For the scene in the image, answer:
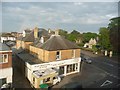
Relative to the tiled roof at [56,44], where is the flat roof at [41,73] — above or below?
below

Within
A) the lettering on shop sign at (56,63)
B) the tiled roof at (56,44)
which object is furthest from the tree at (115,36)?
the lettering on shop sign at (56,63)

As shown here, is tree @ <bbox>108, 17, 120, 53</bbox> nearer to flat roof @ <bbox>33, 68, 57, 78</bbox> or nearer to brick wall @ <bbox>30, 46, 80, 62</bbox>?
brick wall @ <bbox>30, 46, 80, 62</bbox>

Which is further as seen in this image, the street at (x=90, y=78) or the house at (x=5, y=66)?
the street at (x=90, y=78)

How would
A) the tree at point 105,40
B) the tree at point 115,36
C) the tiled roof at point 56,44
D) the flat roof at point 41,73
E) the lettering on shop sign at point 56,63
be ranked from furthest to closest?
the tree at point 105,40
the tree at point 115,36
the tiled roof at point 56,44
the lettering on shop sign at point 56,63
the flat roof at point 41,73

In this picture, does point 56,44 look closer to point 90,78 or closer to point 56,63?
point 56,63

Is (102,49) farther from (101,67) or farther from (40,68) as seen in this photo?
(40,68)

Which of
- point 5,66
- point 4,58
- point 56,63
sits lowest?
point 56,63

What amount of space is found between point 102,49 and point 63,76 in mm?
31180

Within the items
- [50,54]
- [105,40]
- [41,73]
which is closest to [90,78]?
[50,54]

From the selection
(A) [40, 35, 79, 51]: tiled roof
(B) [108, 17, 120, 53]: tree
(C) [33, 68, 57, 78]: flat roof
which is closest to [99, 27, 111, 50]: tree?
(B) [108, 17, 120, 53]: tree

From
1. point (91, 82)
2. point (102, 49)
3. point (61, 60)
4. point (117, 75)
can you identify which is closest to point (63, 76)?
point (61, 60)

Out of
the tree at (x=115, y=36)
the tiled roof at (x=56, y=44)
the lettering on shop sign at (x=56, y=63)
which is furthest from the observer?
the tree at (x=115, y=36)

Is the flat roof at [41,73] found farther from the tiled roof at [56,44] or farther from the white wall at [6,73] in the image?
the tiled roof at [56,44]

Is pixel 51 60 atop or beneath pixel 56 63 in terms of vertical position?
atop
